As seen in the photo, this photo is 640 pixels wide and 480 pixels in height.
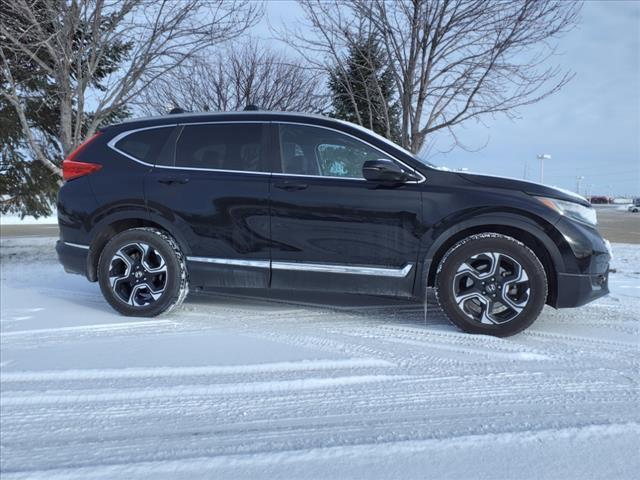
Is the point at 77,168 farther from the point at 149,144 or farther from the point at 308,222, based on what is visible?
the point at 308,222

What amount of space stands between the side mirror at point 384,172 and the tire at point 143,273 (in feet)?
5.95

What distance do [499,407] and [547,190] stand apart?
6.50 ft

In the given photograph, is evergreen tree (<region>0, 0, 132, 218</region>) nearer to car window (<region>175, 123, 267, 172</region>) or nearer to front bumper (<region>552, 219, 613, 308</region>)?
car window (<region>175, 123, 267, 172</region>)

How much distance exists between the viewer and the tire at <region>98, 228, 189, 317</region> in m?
3.83

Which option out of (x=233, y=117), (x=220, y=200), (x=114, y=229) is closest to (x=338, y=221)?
(x=220, y=200)

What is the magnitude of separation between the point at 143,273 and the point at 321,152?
1903 mm

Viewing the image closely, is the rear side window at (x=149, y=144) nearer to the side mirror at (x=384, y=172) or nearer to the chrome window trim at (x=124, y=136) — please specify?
the chrome window trim at (x=124, y=136)

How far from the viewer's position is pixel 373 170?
345 cm

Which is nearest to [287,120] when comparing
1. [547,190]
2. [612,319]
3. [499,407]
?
[547,190]

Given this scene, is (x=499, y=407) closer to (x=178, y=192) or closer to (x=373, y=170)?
(x=373, y=170)

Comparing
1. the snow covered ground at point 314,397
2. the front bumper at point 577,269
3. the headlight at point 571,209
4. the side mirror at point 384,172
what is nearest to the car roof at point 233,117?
the side mirror at point 384,172

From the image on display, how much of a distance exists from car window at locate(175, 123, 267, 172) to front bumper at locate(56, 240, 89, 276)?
1.20 metres

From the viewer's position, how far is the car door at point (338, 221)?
3.51 m

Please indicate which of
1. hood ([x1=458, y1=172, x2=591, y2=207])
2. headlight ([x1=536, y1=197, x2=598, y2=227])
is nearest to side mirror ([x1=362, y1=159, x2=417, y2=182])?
hood ([x1=458, y1=172, x2=591, y2=207])
